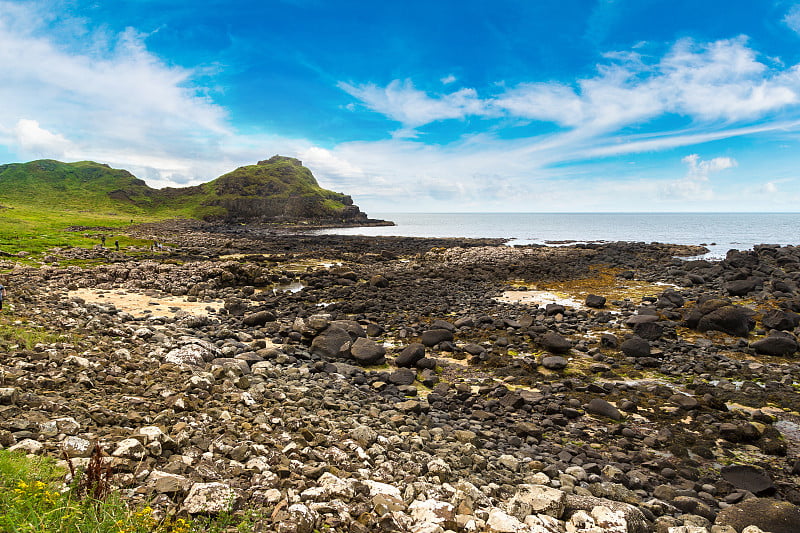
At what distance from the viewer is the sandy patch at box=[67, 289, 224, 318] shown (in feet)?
66.6

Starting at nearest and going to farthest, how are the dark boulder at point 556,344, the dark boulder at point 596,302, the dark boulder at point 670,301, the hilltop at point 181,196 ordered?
1. the dark boulder at point 556,344
2. the dark boulder at point 670,301
3. the dark boulder at point 596,302
4. the hilltop at point 181,196

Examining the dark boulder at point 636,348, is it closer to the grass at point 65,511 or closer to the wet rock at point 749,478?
the wet rock at point 749,478

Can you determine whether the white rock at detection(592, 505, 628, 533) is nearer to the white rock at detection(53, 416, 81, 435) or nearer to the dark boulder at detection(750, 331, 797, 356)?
the white rock at detection(53, 416, 81, 435)

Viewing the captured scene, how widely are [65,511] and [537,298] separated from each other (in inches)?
1128

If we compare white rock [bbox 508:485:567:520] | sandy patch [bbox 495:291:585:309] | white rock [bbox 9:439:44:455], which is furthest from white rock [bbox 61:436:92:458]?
sandy patch [bbox 495:291:585:309]

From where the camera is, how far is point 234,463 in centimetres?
637

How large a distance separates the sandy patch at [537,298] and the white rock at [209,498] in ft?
79.3

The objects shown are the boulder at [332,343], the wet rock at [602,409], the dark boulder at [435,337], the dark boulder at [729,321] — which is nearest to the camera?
the wet rock at [602,409]

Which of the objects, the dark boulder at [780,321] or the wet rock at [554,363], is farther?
the dark boulder at [780,321]

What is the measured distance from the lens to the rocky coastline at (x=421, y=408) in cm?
605

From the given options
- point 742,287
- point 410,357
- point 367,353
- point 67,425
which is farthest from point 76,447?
point 742,287

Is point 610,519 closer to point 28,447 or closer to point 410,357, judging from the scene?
point 28,447

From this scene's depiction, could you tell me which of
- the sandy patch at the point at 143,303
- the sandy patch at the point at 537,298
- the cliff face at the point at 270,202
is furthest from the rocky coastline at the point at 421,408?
the cliff face at the point at 270,202

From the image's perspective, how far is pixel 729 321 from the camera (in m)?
19.0
